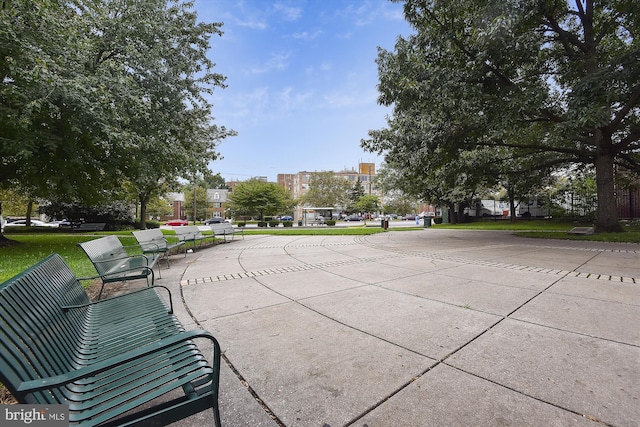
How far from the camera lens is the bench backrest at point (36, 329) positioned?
4.37 ft

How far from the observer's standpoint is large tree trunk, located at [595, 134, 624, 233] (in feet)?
43.7

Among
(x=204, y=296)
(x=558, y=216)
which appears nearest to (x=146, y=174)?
(x=204, y=296)

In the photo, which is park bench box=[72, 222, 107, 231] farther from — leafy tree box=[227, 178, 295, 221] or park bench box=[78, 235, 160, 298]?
park bench box=[78, 235, 160, 298]

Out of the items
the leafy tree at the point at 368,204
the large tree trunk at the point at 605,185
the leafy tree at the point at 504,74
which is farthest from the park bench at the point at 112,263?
the leafy tree at the point at 368,204

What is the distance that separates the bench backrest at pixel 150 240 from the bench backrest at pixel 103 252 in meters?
0.99

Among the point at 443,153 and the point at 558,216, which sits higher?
the point at 443,153

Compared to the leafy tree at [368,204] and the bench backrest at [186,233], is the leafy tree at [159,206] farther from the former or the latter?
the leafy tree at [368,204]

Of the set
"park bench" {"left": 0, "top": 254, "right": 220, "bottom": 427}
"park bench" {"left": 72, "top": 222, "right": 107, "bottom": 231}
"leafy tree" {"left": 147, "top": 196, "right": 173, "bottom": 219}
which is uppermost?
"leafy tree" {"left": 147, "top": 196, "right": 173, "bottom": 219}

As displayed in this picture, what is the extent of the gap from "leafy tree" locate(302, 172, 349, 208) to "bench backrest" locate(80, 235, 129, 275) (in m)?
52.0

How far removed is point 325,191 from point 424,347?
5569 cm

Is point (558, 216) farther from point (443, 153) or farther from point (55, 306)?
point (55, 306)

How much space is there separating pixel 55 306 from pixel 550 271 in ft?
26.5

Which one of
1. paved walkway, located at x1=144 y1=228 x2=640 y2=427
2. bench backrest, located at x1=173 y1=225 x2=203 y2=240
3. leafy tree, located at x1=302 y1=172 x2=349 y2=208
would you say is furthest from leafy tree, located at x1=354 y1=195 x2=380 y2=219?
paved walkway, located at x1=144 y1=228 x2=640 y2=427

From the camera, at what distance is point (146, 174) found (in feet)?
35.2
